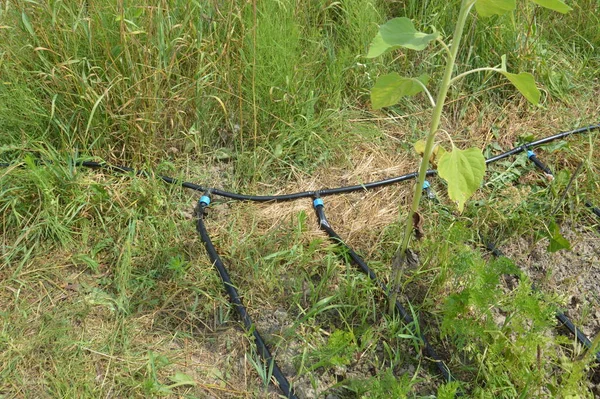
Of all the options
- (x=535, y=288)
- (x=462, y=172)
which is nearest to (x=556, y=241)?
(x=535, y=288)

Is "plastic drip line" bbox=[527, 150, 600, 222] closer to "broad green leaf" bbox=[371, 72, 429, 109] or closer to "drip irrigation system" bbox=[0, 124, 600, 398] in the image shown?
"drip irrigation system" bbox=[0, 124, 600, 398]

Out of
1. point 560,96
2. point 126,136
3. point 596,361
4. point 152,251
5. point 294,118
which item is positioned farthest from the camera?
point 560,96

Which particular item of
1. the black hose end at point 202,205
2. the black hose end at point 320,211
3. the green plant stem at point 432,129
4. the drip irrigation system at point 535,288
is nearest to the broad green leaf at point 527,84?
the green plant stem at point 432,129

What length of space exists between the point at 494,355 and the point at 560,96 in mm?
1768

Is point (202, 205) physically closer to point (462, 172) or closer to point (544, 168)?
point (462, 172)

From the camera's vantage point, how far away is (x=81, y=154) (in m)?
2.51

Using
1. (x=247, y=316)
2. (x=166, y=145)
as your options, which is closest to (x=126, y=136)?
(x=166, y=145)

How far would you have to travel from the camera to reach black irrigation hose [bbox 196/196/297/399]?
6.05 feet

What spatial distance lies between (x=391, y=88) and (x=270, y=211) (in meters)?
0.95

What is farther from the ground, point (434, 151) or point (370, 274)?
point (434, 151)

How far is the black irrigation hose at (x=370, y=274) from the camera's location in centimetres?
188

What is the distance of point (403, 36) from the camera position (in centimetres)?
147

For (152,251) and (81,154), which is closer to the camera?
(152,251)

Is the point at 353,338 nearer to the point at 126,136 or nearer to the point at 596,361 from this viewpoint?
the point at 596,361
